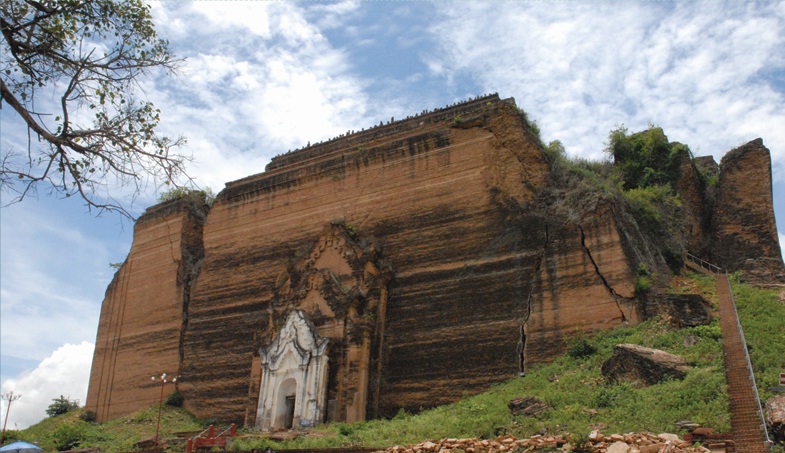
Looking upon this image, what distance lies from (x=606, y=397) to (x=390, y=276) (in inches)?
330

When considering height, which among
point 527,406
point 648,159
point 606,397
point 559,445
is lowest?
point 559,445

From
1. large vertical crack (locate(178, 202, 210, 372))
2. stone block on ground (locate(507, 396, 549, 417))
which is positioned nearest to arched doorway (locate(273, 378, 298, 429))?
large vertical crack (locate(178, 202, 210, 372))

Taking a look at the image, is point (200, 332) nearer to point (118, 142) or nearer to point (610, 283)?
point (610, 283)

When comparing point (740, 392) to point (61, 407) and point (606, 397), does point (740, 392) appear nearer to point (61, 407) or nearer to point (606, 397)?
point (606, 397)

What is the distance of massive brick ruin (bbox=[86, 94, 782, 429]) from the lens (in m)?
19.0

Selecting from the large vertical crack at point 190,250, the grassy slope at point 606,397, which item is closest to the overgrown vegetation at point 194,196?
the large vertical crack at point 190,250

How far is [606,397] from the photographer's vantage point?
14.6 metres

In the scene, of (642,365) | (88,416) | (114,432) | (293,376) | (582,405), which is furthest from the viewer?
(88,416)

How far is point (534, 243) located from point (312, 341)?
6.57 m

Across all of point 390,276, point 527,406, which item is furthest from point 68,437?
point 527,406

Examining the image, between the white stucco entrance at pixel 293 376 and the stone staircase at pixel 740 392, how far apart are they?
33.0 feet

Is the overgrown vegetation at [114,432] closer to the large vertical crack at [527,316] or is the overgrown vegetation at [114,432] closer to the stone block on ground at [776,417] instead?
the large vertical crack at [527,316]

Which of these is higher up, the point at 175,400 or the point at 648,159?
the point at 648,159

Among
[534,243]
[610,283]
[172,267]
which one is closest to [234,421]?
[172,267]
